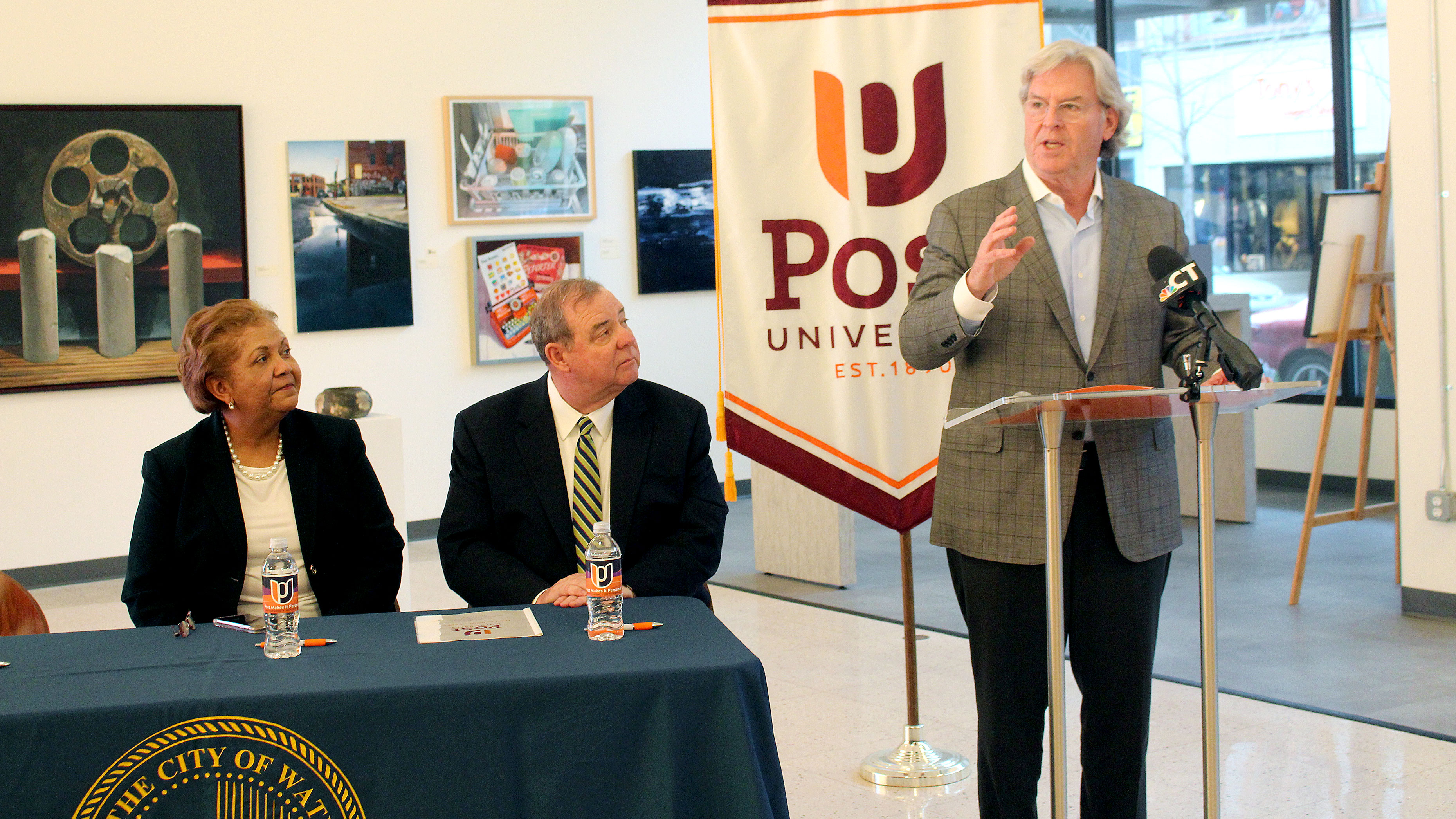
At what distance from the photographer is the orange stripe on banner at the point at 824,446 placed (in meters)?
3.21

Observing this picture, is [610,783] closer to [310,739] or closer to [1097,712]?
[310,739]

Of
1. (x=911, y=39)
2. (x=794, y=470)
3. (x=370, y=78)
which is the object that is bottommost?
(x=794, y=470)

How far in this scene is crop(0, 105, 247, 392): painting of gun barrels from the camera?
20.4ft

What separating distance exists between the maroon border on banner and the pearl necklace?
3.58 feet

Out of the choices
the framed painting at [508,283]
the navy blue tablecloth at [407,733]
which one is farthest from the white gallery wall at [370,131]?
the navy blue tablecloth at [407,733]

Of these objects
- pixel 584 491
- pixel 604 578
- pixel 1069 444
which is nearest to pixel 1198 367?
pixel 1069 444

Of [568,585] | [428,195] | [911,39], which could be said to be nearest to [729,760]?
[568,585]

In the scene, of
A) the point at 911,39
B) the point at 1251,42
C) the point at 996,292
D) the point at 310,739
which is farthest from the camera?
the point at 1251,42

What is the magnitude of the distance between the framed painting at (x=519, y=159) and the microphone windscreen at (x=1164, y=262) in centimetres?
588

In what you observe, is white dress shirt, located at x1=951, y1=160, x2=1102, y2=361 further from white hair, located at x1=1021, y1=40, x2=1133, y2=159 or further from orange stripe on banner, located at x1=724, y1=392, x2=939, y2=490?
orange stripe on banner, located at x1=724, y1=392, x2=939, y2=490

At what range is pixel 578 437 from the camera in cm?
265

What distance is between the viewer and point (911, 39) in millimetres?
3150

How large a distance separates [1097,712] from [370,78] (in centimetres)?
593

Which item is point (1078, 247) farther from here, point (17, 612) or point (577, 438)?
point (17, 612)
